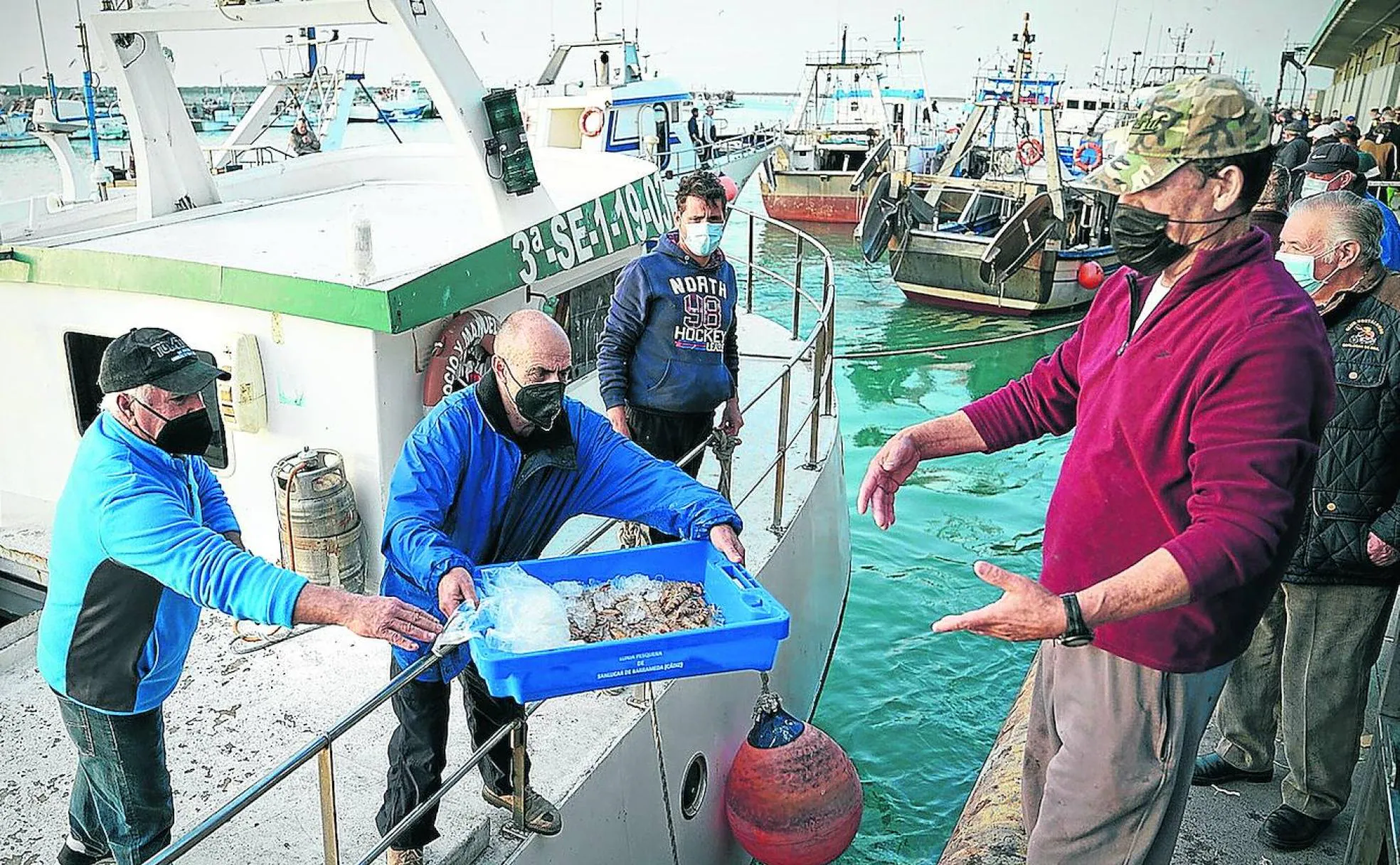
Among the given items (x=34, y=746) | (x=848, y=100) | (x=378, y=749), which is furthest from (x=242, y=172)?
(x=848, y=100)

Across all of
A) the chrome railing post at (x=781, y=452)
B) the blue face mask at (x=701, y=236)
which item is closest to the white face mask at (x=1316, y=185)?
the chrome railing post at (x=781, y=452)

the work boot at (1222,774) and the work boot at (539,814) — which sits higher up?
the work boot at (539,814)

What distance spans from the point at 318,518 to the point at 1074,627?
3.48m

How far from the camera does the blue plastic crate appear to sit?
2.57m

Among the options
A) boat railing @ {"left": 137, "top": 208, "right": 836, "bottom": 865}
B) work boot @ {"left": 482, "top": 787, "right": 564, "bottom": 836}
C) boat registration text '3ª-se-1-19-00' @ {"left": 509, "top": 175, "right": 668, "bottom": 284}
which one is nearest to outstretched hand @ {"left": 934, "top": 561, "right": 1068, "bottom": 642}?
boat railing @ {"left": 137, "top": 208, "right": 836, "bottom": 865}

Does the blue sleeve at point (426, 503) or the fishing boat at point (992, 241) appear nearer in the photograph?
the blue sleeve at point (426, 503)

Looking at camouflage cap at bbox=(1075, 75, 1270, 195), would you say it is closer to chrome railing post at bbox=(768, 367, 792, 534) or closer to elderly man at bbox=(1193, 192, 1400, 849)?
elderly man at bbox=(1193, 192, 1400, 849)

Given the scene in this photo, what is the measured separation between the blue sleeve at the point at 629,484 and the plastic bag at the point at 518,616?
0.50 m

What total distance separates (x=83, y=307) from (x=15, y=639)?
1627 mm

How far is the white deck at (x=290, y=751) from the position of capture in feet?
11.5

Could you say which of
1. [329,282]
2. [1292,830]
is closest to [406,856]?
[329,282]

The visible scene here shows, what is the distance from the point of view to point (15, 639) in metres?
4.77

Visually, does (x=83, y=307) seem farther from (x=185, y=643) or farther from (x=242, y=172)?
(x=185, y=643)

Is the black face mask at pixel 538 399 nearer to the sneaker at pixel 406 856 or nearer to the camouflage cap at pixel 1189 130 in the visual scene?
the sneaker at pixel 406 856
